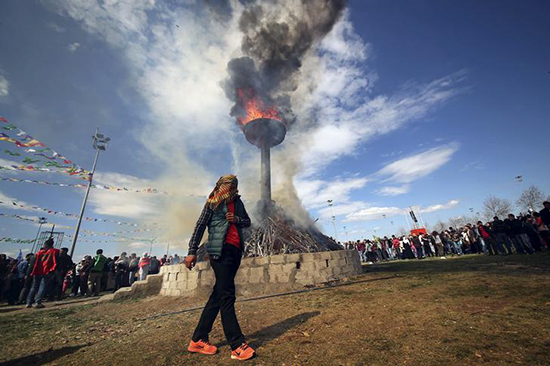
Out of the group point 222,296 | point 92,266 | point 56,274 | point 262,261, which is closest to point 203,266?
point 262,261

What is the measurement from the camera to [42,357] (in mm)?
3322

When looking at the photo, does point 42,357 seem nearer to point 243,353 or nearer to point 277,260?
point 243,353

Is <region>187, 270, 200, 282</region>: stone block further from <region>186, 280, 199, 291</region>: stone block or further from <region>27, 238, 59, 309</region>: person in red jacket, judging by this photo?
<region>27, 238, 59, 309</region>: person in red jacket

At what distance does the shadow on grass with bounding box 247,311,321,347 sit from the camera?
3.14m

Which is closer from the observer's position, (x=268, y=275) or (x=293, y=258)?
(x=268, y=275)

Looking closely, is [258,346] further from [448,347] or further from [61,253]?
[61,253]

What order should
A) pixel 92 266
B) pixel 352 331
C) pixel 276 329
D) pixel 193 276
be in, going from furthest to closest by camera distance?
pixel 92 266
pixel 193 276
pixel 276 329
pixel 352 331

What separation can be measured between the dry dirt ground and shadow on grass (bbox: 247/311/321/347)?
2 cm

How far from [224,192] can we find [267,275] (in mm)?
5102

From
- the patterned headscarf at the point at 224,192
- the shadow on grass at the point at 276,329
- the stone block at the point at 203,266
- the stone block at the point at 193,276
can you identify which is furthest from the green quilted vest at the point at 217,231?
the stone block at the point at 193,276

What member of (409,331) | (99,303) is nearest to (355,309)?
(409,331)

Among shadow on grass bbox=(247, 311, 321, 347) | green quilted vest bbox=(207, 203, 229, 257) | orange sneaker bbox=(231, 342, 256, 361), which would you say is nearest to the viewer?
orange sneaker bbox=(231, 342, 256, 361)

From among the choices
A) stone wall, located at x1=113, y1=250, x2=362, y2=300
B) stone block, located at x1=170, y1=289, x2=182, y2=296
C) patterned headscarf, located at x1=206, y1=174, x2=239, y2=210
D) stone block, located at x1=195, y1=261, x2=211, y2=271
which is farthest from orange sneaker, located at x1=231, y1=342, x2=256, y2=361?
stone block, located at x1=170, y1=289, x2=182, y2=296

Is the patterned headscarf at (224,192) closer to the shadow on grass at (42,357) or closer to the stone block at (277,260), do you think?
the shadow on grass at (42,357)
